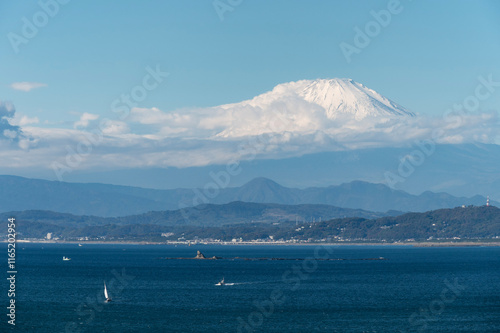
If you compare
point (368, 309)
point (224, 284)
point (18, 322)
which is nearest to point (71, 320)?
point (18, 322)

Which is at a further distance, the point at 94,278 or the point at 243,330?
the point at 94,278

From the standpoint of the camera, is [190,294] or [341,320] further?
[190,294]

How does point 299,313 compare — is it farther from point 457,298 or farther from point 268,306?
point 457,298

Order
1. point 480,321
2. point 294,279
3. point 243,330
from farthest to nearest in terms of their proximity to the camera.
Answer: point 294,279 < point 480,321 < point 243,330

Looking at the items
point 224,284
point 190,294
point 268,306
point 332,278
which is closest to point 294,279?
point 332,278

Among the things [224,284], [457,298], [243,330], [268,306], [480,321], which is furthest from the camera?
[224,284]

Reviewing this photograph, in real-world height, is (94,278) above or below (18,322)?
above

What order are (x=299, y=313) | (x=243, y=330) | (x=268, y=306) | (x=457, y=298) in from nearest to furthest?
(x=243, y=330)
(x=299, y=313)
(x=268, y=306)
(x=457, y=298)

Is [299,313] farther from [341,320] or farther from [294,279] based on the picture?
[294,279]

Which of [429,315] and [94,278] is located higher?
[94,278]
